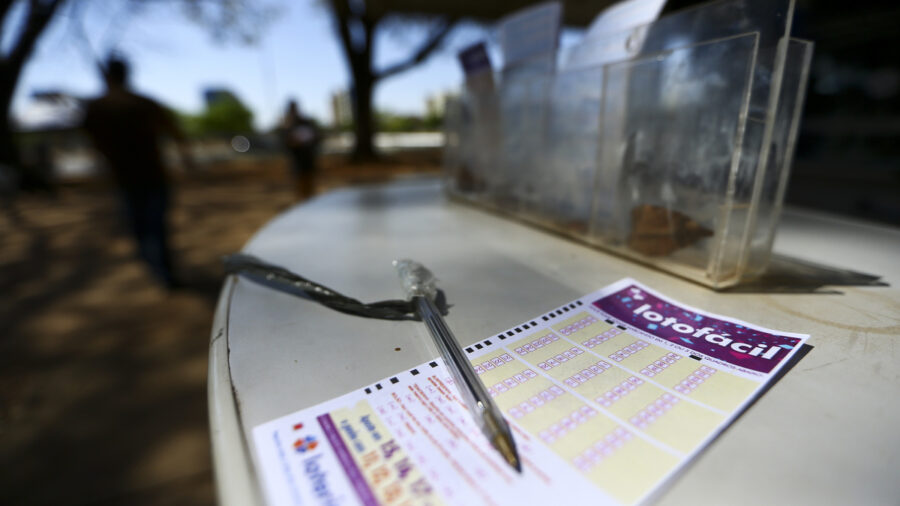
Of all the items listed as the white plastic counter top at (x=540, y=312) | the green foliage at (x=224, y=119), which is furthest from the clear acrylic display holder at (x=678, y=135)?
the green foliage at (x=224, y=119)

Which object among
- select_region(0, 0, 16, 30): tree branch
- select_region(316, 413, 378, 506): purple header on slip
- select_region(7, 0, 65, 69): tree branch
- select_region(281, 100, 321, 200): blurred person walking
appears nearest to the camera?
select_region(316, 413, 378, 506): purple header on slip

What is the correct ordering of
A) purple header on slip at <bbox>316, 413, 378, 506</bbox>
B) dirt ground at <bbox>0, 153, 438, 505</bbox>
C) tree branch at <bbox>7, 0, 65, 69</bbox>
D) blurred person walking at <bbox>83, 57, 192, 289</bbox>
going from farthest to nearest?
tree branch at <bbox>7, 0, 65, 69</bbox>
blurred person walking at <bbox>83, 57, 192, 289</bbox>
dirt ground at <bbox>0, 153, 438, 505</bbox>
purple header on slip at <bbox>316, 413, 378, 506</bbox>

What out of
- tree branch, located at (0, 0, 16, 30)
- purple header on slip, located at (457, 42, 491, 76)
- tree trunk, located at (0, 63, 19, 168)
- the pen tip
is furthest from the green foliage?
the pen tip

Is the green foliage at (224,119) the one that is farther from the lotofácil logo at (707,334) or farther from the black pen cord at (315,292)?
the lotofácil logo at (707,334)

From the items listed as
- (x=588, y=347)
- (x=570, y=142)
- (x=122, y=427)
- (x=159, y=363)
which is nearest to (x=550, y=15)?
(x=570, y=142)

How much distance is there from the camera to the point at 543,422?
0.91ft

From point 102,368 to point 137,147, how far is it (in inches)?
35.4

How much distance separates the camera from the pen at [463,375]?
253 millimetres

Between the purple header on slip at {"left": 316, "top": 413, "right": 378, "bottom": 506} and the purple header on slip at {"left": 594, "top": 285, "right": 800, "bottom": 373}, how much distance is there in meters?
0.31

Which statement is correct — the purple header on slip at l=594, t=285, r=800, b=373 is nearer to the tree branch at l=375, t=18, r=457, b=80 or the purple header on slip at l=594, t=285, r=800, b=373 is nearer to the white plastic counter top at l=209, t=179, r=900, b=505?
the white plastic counter top at l=209, t=179, r=900, b=505

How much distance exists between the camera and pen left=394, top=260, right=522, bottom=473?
0.25 meters

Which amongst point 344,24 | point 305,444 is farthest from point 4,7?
point 305,444

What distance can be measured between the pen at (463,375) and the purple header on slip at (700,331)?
199 mm

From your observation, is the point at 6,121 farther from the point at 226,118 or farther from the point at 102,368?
the point at 226,118
